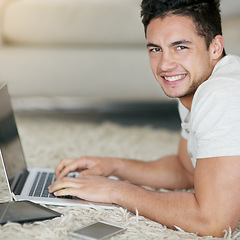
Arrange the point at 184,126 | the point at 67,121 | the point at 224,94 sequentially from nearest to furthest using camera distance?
the point at 224,94
the point at 184,126
the point at 67,121

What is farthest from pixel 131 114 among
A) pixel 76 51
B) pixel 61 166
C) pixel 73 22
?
pixel 61 166

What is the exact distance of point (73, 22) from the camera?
2.45 metres

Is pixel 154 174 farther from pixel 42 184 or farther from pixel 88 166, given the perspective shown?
pixel 42 184

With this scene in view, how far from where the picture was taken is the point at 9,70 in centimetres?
250

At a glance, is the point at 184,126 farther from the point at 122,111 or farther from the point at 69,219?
the point at 122,111

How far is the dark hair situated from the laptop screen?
19.2 inches

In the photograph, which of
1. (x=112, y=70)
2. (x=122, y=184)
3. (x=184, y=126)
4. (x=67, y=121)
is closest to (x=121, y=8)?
(x=112, y=70)

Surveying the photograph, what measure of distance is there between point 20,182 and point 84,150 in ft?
2.35

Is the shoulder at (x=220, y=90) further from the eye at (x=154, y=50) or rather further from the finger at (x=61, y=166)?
the finger at (x=61, y=166)

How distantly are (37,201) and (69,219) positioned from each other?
142 millimetres

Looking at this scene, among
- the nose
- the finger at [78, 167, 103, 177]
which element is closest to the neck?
the nose

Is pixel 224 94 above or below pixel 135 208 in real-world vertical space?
above

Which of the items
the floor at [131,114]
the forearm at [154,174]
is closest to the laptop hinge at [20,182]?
the forearm at [154,174]

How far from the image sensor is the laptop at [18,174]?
3.86 ft
